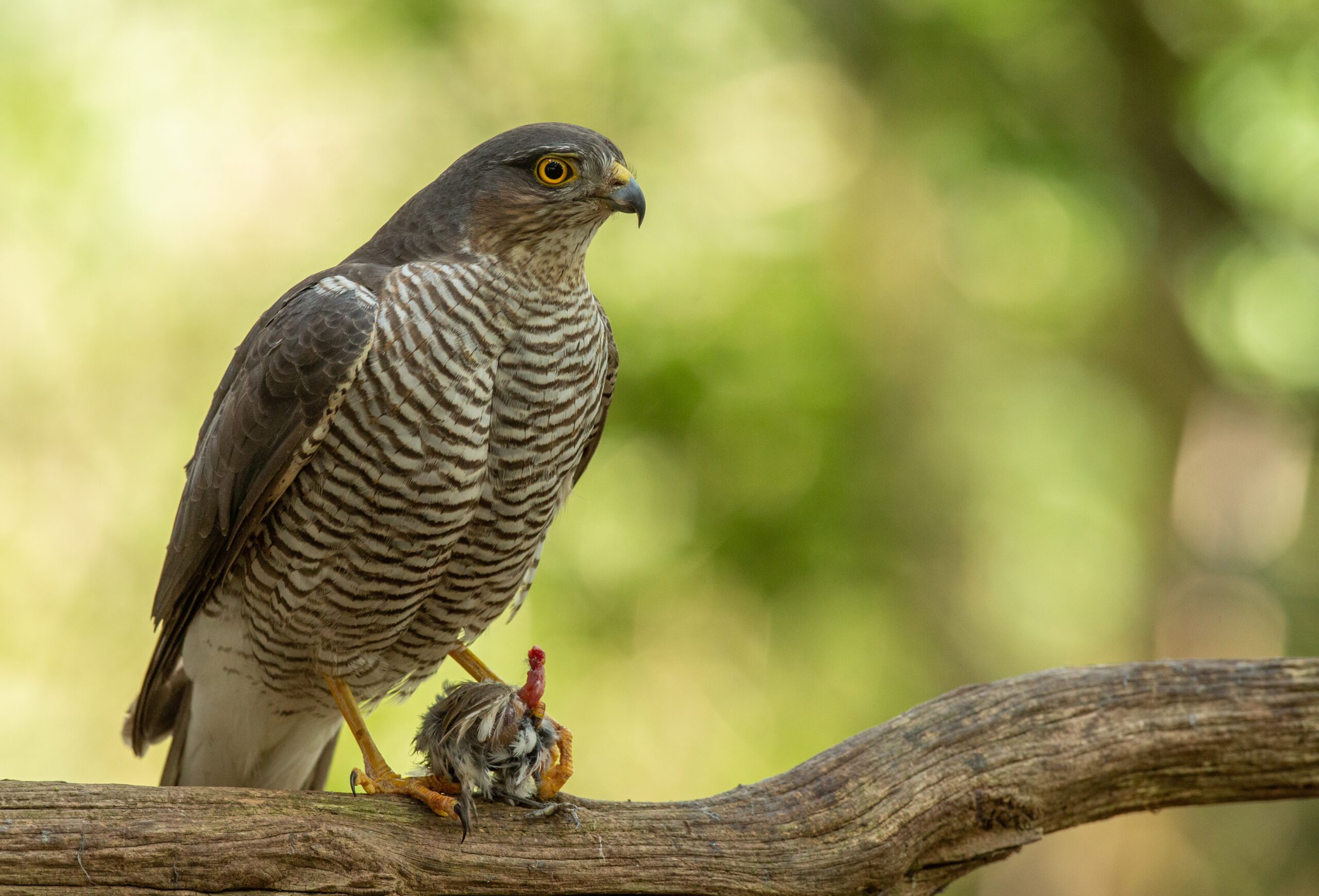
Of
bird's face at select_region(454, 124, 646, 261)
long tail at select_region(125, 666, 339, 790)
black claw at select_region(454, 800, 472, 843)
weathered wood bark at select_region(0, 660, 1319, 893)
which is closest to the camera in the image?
weathered wood bark at select_region(0, 660, 1319, 893)

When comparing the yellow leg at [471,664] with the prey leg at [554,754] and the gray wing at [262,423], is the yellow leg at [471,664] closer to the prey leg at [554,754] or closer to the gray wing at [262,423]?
the prey leg at [554,754]

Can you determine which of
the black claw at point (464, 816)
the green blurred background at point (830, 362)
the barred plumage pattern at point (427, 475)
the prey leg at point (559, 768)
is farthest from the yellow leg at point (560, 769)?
the green blurred background at point (830, 362)

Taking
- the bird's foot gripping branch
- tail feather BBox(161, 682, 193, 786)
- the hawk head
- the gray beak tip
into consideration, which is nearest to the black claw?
the bird's foot gripping branch

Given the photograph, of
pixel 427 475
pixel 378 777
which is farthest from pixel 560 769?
pixel 427 475

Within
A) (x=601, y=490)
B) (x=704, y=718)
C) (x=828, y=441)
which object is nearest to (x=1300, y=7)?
(x=828, y=441)

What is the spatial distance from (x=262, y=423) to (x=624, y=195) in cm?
111

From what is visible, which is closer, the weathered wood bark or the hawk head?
the weathered wood bark

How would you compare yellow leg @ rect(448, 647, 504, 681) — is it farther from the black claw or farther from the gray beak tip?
the gray beak tip

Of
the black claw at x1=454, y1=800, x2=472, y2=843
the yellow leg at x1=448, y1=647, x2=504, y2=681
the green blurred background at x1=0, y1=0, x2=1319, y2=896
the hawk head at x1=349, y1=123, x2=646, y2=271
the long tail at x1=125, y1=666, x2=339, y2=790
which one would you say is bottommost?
the black claw at x1=454, y1=800, x2=472, y2=843

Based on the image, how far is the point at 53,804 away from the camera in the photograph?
2512 millimetres

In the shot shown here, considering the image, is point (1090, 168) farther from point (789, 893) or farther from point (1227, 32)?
point (789, 893)

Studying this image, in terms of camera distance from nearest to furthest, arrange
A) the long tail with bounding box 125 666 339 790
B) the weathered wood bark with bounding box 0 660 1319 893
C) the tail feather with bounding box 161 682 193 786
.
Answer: the weathered wood bark with bounding box 0 660 1319 893 < the long tail with bounding box 125 666 339 790 < the tail feather with bounding box 161 682 193 786

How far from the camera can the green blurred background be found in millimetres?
6449

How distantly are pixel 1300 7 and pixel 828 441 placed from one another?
371 centimetres
